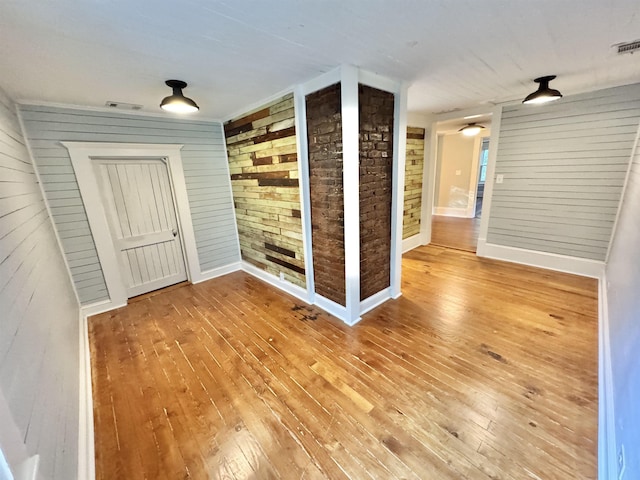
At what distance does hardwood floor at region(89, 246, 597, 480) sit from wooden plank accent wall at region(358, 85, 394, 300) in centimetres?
49

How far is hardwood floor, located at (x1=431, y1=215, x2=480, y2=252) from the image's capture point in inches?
202

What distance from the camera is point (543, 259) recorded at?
3809 mm

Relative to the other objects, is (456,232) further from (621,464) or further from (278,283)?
(621,464)

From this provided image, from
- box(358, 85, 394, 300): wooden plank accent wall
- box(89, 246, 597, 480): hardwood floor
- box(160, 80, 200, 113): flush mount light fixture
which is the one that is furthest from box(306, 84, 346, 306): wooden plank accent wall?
box(160, 80, 200, 113): flush mount light fixture

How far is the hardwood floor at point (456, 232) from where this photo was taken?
514cm

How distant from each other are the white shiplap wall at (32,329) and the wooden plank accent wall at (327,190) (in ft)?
7.16

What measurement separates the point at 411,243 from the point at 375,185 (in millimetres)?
2682

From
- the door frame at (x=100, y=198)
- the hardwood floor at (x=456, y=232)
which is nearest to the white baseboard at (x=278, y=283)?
the door frame at (x=100, y=198)

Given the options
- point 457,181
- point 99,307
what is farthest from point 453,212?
point 99,307

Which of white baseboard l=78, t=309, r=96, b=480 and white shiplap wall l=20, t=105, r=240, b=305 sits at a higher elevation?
white shiplap wall l=20, t=105, r=240, b=305

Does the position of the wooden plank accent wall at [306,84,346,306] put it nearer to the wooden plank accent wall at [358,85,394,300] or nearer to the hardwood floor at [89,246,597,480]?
the wooden plank accent wall at [358,85,394,300]

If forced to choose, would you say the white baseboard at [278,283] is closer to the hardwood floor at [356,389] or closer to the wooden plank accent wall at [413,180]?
the hardwood floor at [356,389]

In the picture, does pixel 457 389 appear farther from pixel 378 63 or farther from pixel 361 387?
pixel 378 63

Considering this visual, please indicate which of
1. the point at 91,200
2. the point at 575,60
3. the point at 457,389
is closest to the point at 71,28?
the point at 91,200
